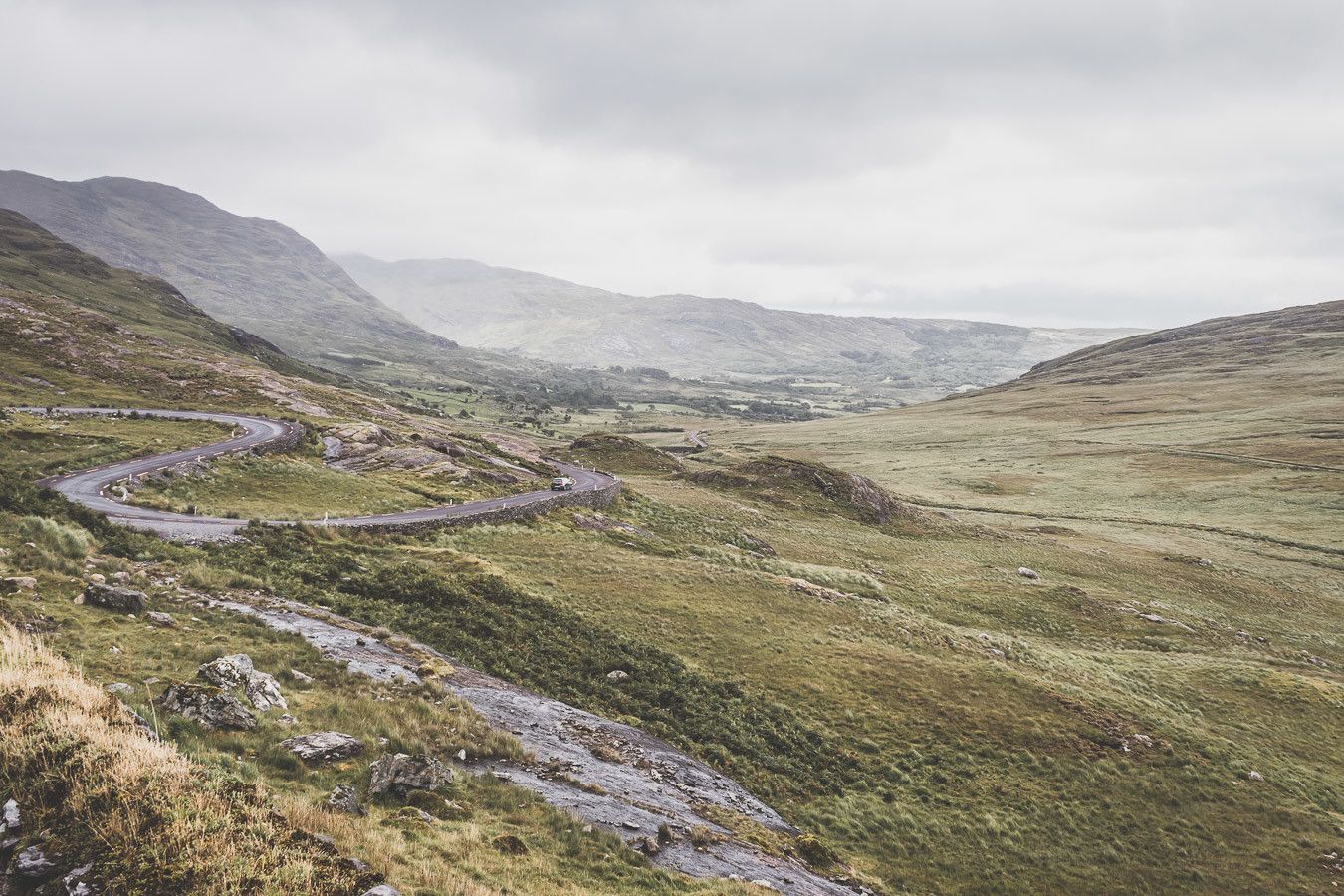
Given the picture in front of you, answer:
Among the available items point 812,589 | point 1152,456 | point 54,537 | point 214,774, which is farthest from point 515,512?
point 1152,456

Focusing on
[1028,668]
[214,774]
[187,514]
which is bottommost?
[1028,668]

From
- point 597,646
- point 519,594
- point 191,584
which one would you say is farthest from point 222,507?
point 597,646

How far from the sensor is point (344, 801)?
1193 cm

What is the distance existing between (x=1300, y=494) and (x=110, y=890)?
13768 cm

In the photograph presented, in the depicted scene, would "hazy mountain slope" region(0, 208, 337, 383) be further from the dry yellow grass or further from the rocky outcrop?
the dry yellow grass

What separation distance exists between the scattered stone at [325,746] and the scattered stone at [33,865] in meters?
6.20

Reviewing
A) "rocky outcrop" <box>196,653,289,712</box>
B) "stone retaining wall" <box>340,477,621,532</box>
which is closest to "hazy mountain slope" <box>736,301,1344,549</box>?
"stone retaining wall" <box>340,477,621,532</box>

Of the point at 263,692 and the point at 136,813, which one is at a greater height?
the point at 136,813

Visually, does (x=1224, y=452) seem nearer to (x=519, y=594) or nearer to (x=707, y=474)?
(x=707, y=474)

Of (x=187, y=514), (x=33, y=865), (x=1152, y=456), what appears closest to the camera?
(x=33, y=865)

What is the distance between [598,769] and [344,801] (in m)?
8.44

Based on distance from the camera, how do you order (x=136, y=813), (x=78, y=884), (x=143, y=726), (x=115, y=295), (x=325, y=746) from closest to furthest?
(x=78, y=884)
(x=136, y=813)
(x=143, y=726)
(x=325, y=746)
(x=115, y=295)

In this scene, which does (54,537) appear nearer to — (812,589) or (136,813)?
(136,813)

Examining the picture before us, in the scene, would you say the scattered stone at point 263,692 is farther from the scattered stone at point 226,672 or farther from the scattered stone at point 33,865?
the scattered stone at point 33,865
